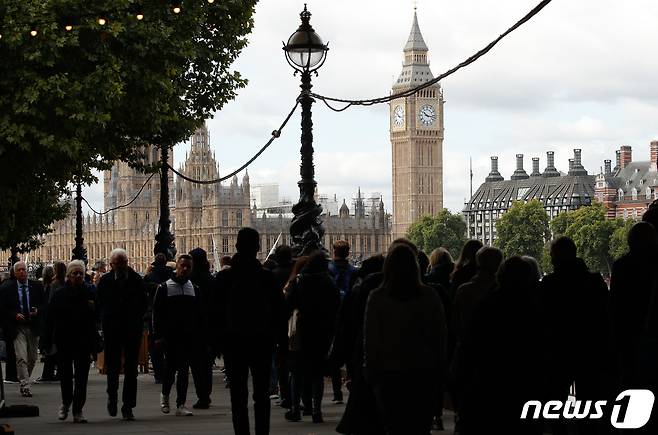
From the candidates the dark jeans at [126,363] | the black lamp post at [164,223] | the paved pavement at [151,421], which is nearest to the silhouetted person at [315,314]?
the paved pavement at [151,421]

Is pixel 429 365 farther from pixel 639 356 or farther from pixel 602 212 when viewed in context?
pixel 602 212

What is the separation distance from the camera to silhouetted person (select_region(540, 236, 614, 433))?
1253 cm

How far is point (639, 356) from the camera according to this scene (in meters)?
10.9

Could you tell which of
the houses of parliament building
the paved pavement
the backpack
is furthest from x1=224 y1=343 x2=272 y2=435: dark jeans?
the houses of parliament building

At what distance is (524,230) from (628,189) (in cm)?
1317

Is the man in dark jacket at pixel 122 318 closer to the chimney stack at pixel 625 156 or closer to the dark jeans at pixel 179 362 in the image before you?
the dark jeans at pixel 179 362

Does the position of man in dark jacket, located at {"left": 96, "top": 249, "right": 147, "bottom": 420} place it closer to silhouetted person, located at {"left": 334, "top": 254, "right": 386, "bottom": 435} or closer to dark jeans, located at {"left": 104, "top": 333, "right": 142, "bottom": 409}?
dark jeans, located at {"left": 104, "top": 333, "right": 142, "bottom": 409}

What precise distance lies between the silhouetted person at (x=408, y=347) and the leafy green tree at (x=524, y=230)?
154844 mm

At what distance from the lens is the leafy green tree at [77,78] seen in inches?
978

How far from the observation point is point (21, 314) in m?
20.9

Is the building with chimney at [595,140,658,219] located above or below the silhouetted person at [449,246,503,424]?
above

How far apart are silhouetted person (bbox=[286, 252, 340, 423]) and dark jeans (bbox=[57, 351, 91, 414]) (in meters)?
2.30

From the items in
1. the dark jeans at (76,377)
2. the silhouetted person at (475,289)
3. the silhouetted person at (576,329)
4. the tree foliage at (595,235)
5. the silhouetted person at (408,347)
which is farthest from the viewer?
the tree foliage at (595,235)

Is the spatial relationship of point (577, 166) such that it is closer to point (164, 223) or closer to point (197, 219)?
point (197, 219)
